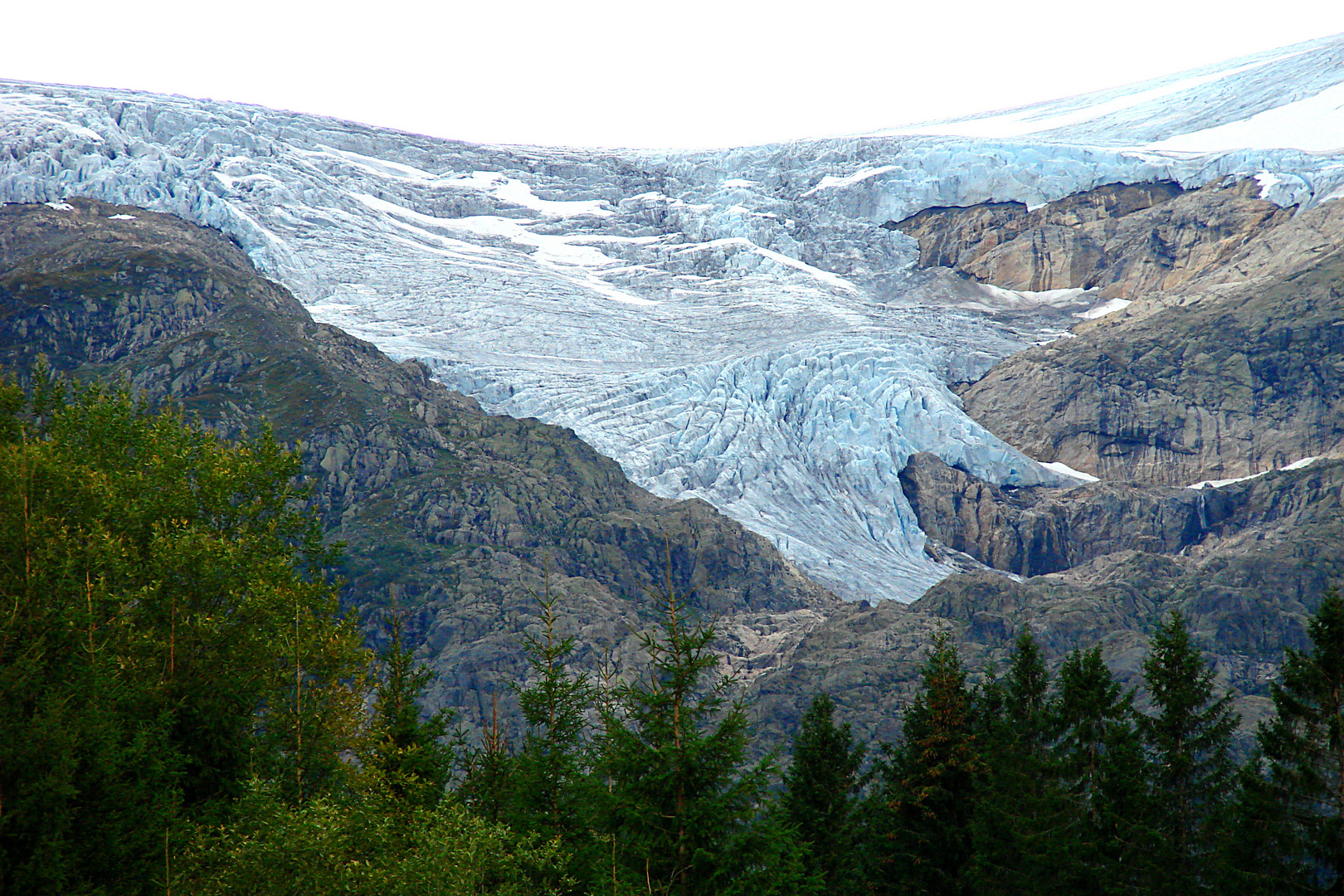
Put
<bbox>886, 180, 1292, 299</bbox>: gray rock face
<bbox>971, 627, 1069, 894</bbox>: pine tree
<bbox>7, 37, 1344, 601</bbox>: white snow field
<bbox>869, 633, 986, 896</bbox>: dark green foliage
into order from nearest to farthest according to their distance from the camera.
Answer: <bbox>971, 627, 1069, 894</bbox>: pine tree → <bbox>869, 633, 986, 896</bbox>: dark green foliage → <bbox>7, 37, 1344, 601</bbox>: white snow field → <bbox>886, 180, 1292, 299</bbox>: gray rock face

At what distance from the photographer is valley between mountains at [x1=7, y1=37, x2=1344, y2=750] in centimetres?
7200

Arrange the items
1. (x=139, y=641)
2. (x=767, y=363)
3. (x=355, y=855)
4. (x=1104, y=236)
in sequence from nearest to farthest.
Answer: (x=355, y=855)
(x=139, y=641)
(x=767, y=363)
(x=1104, y=236)

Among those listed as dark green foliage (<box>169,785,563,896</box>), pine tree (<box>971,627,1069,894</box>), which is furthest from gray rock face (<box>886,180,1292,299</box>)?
dark green foliage (<box>169,785,563,896</box>)

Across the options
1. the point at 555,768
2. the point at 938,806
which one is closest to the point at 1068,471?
the point at 938,806

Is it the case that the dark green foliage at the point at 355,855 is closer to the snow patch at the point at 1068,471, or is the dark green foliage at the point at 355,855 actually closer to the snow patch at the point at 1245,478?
the snow patch at the point at 1068,471

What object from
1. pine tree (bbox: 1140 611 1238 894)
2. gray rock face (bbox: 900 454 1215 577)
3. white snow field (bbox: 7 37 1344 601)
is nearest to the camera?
pine tree (bbox: 1140 611 1238 894)

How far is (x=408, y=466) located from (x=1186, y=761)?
67.8 meters

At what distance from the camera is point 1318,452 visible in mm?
92750

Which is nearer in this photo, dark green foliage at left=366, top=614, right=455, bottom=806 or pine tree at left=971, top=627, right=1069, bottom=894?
dark green foliage at left=366, top=614, right=455, bottom=806

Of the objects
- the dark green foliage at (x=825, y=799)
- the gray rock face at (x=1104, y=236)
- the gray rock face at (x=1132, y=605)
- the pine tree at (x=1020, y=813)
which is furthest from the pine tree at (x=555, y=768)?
the gray rock face at (x=1104, y=236)

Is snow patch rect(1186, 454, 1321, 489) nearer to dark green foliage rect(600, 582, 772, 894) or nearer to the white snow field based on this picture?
the white snow field

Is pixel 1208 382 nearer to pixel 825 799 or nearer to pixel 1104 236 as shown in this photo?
pixel 1104 236

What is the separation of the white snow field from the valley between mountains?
411mm

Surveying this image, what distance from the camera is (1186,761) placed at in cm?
1938
